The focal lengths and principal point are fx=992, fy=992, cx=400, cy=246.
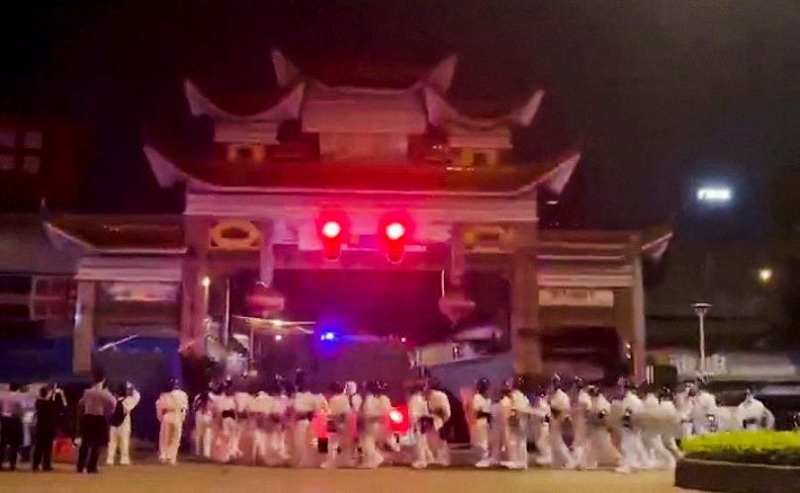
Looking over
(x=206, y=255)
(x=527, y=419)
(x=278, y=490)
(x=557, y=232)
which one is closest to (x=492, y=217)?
(x=557, y=232)

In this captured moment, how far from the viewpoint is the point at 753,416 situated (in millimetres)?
9477

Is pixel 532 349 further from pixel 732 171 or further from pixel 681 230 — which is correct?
pixel 732 171

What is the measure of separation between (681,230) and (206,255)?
5041mm

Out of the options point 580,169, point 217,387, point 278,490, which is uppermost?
point 580,169

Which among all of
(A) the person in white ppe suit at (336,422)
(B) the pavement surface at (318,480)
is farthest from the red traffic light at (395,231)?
(A) the person in white ppe suit at (336,422)

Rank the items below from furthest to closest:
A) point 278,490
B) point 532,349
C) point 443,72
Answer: point 443,72 < point 532,349 < point 278,490

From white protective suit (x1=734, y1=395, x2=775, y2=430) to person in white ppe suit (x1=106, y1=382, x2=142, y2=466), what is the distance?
18.9ft

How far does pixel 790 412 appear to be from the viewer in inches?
380

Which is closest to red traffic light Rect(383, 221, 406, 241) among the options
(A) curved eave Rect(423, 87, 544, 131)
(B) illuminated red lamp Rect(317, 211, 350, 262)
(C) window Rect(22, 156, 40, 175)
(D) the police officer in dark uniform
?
(B) illuminated red lamp Rect(317, 211, 350, 262)

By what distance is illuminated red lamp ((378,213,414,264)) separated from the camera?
7617 mm

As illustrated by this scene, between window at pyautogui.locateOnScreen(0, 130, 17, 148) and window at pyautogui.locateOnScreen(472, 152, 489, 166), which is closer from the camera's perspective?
window at pyautogui.locateOnScreen(0, 130, 17, 148)

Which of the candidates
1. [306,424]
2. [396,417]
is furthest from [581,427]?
[306,424]

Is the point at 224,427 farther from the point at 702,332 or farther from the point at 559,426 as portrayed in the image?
the point at 702,332

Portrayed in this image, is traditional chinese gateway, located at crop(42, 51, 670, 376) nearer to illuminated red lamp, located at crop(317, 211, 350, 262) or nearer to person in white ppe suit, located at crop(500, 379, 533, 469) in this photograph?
→ person in white ppe suit, located at crop(500, 379, 533, 469)
